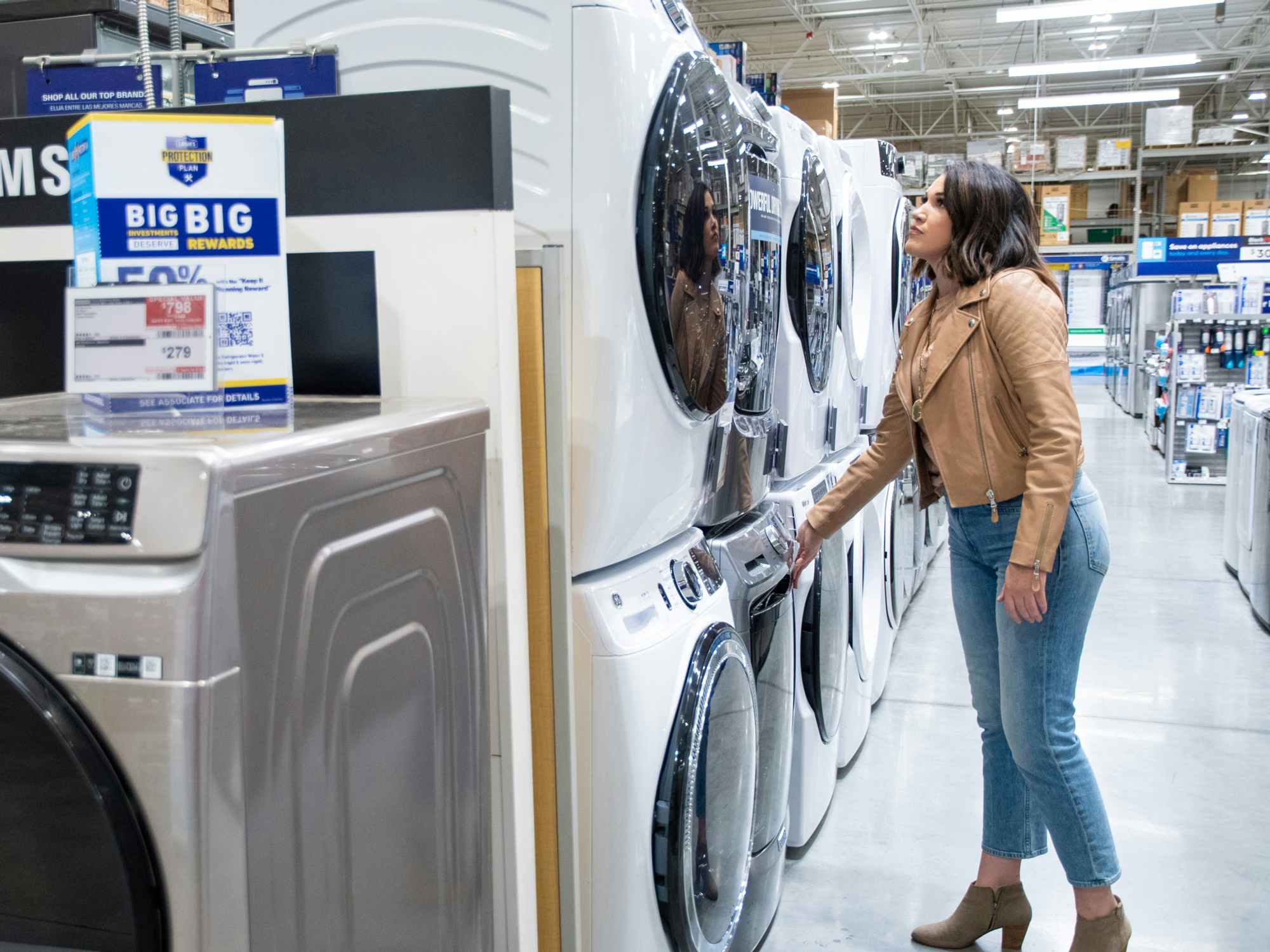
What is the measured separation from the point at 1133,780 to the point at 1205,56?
14600mm

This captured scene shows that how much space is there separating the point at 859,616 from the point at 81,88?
2.45m

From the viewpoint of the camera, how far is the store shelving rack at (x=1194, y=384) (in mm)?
9000

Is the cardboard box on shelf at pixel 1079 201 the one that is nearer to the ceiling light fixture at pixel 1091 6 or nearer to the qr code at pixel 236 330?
the ceiling light fixture at pixel 1091 6

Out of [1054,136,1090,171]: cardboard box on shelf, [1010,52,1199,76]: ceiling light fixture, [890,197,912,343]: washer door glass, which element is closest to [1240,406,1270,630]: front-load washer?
[890,197,912,343]: washer door glass

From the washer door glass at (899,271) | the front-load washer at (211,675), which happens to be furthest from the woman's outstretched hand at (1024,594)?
the washer door glass at (899,271)

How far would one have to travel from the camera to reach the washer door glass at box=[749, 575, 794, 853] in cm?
223

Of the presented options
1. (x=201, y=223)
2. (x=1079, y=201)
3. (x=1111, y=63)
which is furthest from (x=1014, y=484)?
(x=1079, y=201)

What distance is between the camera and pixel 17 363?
1463 millimetres

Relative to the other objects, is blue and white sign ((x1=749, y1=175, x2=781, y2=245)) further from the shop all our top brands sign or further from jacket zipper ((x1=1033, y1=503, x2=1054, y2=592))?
the shop all our top brands sign

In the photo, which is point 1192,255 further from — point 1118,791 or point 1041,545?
point 1041,545

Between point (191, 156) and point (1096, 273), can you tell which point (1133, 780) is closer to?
point (191, 156)

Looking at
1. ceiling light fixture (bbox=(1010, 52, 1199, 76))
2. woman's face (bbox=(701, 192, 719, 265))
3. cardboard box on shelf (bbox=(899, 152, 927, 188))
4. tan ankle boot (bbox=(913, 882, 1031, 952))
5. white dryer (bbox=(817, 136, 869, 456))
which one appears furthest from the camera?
cardboard box on shelf (bbox=(899, 152, 927, 188))

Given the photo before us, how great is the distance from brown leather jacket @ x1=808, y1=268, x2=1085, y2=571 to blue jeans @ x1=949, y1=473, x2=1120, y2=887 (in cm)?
8

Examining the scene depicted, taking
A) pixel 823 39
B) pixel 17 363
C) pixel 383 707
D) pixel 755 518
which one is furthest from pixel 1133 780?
pixel 823 39
